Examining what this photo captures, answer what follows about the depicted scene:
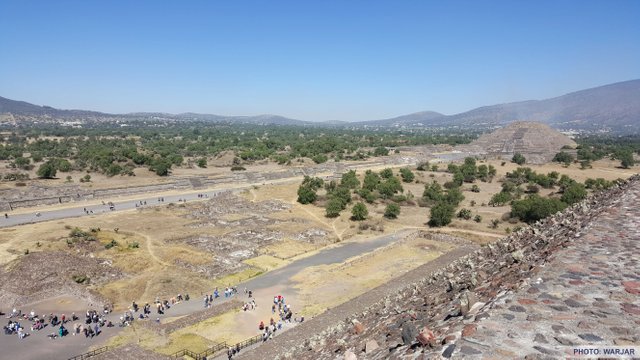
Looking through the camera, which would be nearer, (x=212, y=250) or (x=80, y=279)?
(x=80, y=279)

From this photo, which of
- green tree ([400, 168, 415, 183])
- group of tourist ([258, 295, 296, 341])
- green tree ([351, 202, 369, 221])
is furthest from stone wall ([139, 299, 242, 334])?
green tree ([400, 168, 415, 183])

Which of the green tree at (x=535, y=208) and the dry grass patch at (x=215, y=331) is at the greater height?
the green tree at (x=535, y=208)

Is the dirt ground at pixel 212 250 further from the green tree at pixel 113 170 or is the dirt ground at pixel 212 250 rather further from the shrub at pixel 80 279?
the green tree at pixel 113 170

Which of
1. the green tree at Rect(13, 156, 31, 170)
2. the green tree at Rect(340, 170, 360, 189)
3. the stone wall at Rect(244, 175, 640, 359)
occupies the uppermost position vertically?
the stone wall at Rect(244, 175, 640, 359)

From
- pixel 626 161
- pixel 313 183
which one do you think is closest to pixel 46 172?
pixel 313 183

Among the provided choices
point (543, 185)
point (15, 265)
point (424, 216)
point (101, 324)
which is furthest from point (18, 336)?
point (543, 185)

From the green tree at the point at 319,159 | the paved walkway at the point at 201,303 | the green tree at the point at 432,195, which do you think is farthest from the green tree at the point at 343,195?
the green tree at the point at 319,159

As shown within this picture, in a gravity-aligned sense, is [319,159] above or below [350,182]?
above

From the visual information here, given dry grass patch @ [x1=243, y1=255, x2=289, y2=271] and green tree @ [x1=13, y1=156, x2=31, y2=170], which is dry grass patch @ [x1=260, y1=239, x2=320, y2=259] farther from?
green tree @ [x1=13, y1=156, x2=31, y2=170]

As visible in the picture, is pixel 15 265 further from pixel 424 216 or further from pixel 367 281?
pixel 424 216

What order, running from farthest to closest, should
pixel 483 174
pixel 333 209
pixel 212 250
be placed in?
pixel 483 174 → pixel 333 209 → pixel 212 250

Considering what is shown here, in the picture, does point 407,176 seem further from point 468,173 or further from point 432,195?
point 432,195

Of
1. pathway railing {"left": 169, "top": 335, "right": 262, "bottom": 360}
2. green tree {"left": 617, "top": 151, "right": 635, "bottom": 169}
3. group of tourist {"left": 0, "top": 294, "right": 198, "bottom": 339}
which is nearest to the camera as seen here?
pathway railing {"left": 169, "top": 335, "right": 262, "bottom": 360}
